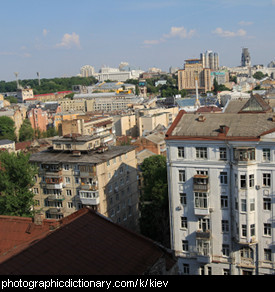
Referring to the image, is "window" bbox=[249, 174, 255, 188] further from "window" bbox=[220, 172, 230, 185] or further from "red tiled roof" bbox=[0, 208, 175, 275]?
"red tiled roof" bbox=[0, 208, 175, 275]

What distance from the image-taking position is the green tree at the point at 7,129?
78.1 metres

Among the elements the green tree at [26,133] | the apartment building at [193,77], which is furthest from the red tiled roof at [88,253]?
the apartment building at [193,77]

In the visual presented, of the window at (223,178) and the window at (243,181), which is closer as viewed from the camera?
the window at (243,181)

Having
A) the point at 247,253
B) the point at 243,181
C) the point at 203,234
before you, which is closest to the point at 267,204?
the point at 243,181

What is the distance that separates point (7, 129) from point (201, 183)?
65.3m

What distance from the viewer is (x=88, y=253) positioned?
12500mm

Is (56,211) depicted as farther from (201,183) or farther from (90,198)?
(201,183)

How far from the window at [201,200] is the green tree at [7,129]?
63342mm

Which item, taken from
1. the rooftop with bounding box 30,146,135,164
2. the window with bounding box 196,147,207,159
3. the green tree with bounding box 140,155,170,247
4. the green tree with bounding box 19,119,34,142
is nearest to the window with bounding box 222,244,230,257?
the window with bounding box 196,147,207,159

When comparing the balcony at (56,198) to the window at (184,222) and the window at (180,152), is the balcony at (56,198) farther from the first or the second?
the window at (180,152)

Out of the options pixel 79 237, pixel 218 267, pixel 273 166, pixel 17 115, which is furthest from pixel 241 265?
pixel 17 115

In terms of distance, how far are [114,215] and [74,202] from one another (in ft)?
10.4

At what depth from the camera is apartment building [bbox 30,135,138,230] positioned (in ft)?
94.9

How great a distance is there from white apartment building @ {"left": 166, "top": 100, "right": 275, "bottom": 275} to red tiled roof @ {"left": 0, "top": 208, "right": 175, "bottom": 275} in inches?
312
